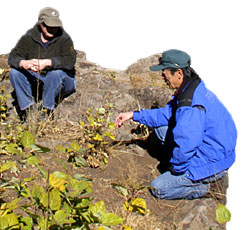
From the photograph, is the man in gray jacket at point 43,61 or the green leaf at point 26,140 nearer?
the green leaf at point 26,140

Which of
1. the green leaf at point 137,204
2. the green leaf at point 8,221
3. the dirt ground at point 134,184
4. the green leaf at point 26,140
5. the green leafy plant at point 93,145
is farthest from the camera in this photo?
the green leafy plant at point 93,145

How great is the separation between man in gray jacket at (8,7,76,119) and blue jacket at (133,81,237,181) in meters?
1.84

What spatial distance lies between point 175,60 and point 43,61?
1928 millimetres

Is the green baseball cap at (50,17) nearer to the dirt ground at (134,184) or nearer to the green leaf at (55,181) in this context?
the dirt ground at (134,184)

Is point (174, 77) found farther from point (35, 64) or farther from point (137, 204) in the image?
point (35, 64)

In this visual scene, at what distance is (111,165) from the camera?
4977mm

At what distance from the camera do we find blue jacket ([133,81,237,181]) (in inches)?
162

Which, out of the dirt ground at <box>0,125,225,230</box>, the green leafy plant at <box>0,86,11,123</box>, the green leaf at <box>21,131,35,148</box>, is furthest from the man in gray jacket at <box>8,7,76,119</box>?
the green leaf at <box>21,131,35,148</box>

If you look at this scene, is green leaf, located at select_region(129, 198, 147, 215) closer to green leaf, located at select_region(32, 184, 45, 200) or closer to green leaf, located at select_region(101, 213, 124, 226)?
green leaf, located at select_region(101, 213, 124, 226)

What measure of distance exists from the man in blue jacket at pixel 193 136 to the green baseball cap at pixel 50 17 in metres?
1.65

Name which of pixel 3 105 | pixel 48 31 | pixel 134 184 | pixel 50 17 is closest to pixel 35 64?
pixel 48 31

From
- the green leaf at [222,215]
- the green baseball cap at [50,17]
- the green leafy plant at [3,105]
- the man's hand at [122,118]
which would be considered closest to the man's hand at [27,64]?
the green leafy plant at [3,105]

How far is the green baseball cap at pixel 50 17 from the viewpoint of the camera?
5.42 m

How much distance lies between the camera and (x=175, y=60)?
13.9 feet
